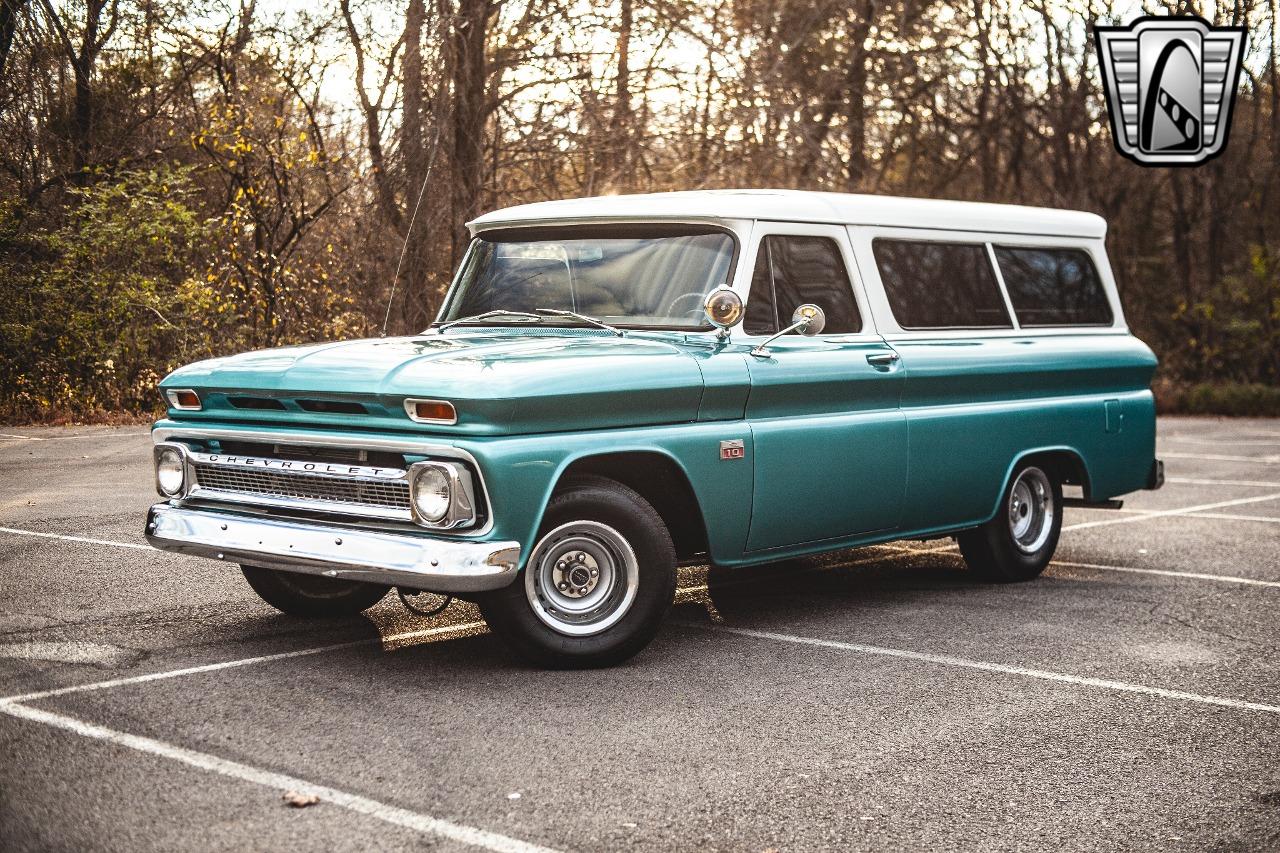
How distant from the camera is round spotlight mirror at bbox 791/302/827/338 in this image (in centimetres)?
625

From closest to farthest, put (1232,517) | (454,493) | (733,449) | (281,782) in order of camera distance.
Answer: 1. (281,782)
2. (454,493)
3. (733,449)
4. (1232,517)

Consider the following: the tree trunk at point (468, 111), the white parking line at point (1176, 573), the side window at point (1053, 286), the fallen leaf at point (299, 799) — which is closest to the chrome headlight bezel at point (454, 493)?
the fallen leaf at point (299, 799)

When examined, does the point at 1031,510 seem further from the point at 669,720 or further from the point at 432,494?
the point at 432,494

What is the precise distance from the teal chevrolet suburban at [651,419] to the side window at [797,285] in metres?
0.01

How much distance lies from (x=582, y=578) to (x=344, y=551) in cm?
94

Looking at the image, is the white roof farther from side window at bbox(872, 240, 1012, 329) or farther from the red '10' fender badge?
the red '10' fender badge

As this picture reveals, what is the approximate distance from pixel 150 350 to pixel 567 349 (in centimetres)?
1047

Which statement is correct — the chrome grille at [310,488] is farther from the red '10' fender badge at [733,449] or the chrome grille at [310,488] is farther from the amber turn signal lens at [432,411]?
the red '10' fender badge at [733,449]

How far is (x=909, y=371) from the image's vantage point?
698 cm

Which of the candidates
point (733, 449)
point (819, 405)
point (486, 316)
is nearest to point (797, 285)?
point (819, 405)

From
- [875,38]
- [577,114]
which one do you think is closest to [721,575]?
[577,114]

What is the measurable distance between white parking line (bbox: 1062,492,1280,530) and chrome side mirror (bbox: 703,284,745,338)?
5.29 m

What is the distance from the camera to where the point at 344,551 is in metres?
5.25

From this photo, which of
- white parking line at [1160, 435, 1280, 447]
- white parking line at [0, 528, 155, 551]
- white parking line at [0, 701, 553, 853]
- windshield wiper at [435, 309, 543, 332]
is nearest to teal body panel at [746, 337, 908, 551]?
windshield wiper at [435, 309, 543, 332]
